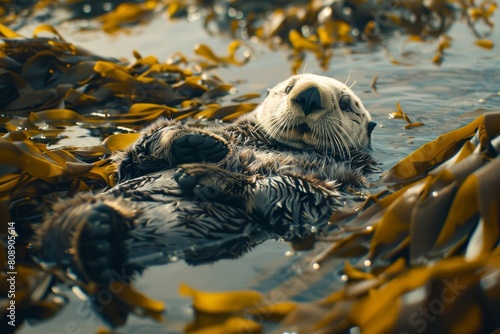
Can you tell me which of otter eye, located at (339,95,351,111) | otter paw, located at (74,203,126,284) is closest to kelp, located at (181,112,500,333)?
otter paw, located at (74,203,126,284)

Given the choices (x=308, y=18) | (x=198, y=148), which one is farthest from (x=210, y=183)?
(x=308, y=18)

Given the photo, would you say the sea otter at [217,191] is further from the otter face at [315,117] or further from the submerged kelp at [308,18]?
the submerged kelp at [308,18]

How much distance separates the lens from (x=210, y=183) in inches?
113

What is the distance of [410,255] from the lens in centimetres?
250

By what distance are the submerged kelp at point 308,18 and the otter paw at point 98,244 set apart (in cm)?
399

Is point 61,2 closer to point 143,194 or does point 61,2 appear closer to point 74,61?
point 74,61

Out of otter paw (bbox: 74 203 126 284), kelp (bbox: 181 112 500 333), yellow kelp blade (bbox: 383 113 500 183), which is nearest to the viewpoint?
kelp (bbox: 181 112 500 333)

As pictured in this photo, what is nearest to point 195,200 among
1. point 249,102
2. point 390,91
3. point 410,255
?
point 410,255

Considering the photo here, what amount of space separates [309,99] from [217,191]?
36.5 inches

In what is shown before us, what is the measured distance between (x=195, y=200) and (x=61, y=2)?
22.7 ft

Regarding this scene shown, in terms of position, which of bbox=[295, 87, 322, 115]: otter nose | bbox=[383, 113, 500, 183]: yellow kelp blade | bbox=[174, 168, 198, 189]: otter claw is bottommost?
bbox=[383, 113, 500, 183]: yellow kelp blade

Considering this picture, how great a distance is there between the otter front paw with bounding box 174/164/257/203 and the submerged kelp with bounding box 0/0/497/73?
11.3 feet

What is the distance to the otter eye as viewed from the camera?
12.6ft

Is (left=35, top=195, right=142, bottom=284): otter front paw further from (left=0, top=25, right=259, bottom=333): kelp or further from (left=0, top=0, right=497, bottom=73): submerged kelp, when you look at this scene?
(left=0, top=0, right=497, bottom=73): submerged kelp
